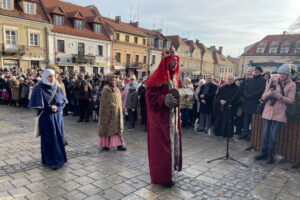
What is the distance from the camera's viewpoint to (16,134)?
22.0ft

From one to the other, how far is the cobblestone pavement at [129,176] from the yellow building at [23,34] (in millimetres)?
19935

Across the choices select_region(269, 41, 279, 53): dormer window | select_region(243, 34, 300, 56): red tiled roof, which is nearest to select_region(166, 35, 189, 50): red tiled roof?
select_region(243, 34, 300, 56): red tiled roof

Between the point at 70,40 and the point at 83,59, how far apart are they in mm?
2791

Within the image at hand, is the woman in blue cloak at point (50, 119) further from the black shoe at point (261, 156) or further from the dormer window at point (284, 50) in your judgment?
the dormer window at point (284, 50)

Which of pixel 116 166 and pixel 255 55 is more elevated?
pixel 255 55

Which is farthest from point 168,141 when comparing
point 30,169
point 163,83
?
point 30,169

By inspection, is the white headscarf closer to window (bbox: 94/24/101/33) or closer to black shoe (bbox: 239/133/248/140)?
black shoe (bbox: 239/133/248/140)

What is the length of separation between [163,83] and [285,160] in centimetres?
373

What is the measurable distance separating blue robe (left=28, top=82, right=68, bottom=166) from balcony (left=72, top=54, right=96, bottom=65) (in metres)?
24.9

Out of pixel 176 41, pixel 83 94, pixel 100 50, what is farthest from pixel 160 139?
pixel 176 41

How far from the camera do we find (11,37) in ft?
73.5

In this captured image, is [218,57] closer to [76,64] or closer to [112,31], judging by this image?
[112,31]

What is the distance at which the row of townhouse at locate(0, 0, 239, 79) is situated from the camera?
2247 centimetres

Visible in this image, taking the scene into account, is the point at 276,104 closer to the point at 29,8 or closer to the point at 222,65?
the point at 29,8
